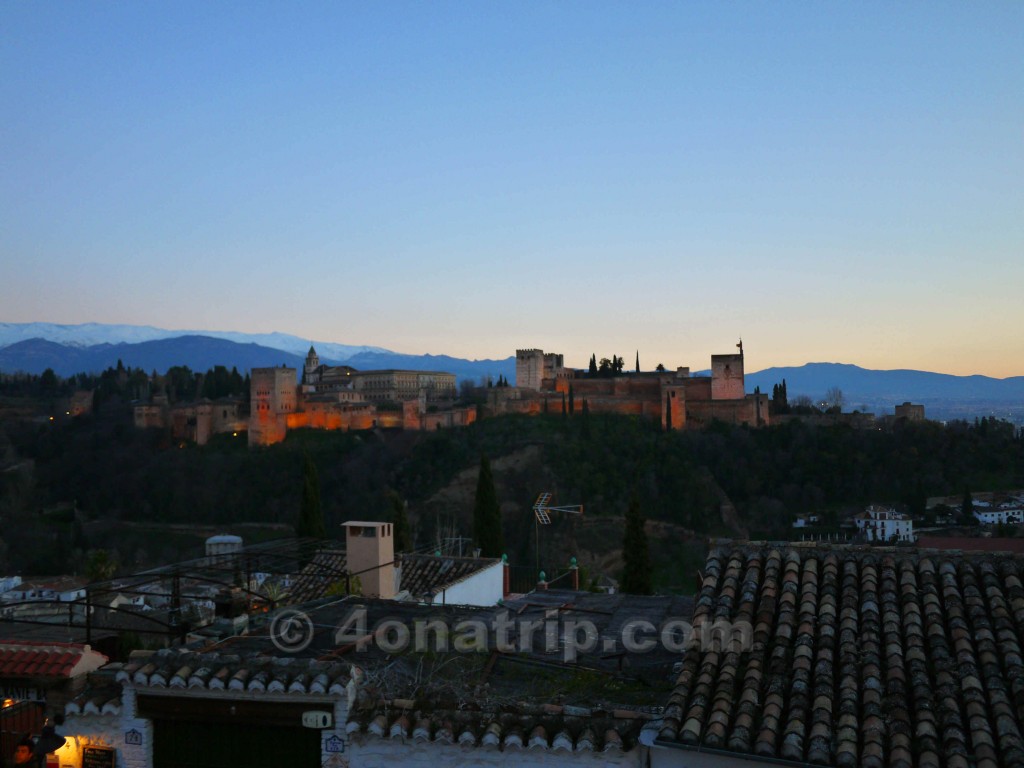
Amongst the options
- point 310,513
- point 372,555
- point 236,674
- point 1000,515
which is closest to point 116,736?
point 236,674

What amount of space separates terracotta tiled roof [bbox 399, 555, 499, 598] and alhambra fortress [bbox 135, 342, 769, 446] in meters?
43.8

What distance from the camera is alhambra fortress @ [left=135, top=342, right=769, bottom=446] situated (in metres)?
59.7

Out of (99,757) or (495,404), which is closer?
(99,757)

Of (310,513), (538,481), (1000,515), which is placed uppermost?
(310,513)

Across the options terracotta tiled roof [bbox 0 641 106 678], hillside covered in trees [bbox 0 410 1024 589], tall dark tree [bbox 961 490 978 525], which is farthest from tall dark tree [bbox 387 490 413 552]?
tall dark tree [bbox 961 490 978 525]

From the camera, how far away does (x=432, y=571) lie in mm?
13531

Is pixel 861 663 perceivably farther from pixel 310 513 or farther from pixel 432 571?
pixel 310 513

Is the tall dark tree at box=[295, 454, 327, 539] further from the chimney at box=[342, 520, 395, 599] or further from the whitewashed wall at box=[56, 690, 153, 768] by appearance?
the whitewashed wall at box=[56, 690, 153, 768]

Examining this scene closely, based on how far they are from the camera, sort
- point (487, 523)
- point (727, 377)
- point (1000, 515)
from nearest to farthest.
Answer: point (487, 523)
point (1000, 515)
point (727, 377)

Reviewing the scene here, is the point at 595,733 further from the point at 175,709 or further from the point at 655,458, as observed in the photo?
the point at 655,458

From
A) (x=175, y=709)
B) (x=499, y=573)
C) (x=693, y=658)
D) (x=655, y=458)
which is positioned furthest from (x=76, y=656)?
(x=655, y=458)

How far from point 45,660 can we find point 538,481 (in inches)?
1793

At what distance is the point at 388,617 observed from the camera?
7.44 metres

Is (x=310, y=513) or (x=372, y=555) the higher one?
(x=372, y=555)
